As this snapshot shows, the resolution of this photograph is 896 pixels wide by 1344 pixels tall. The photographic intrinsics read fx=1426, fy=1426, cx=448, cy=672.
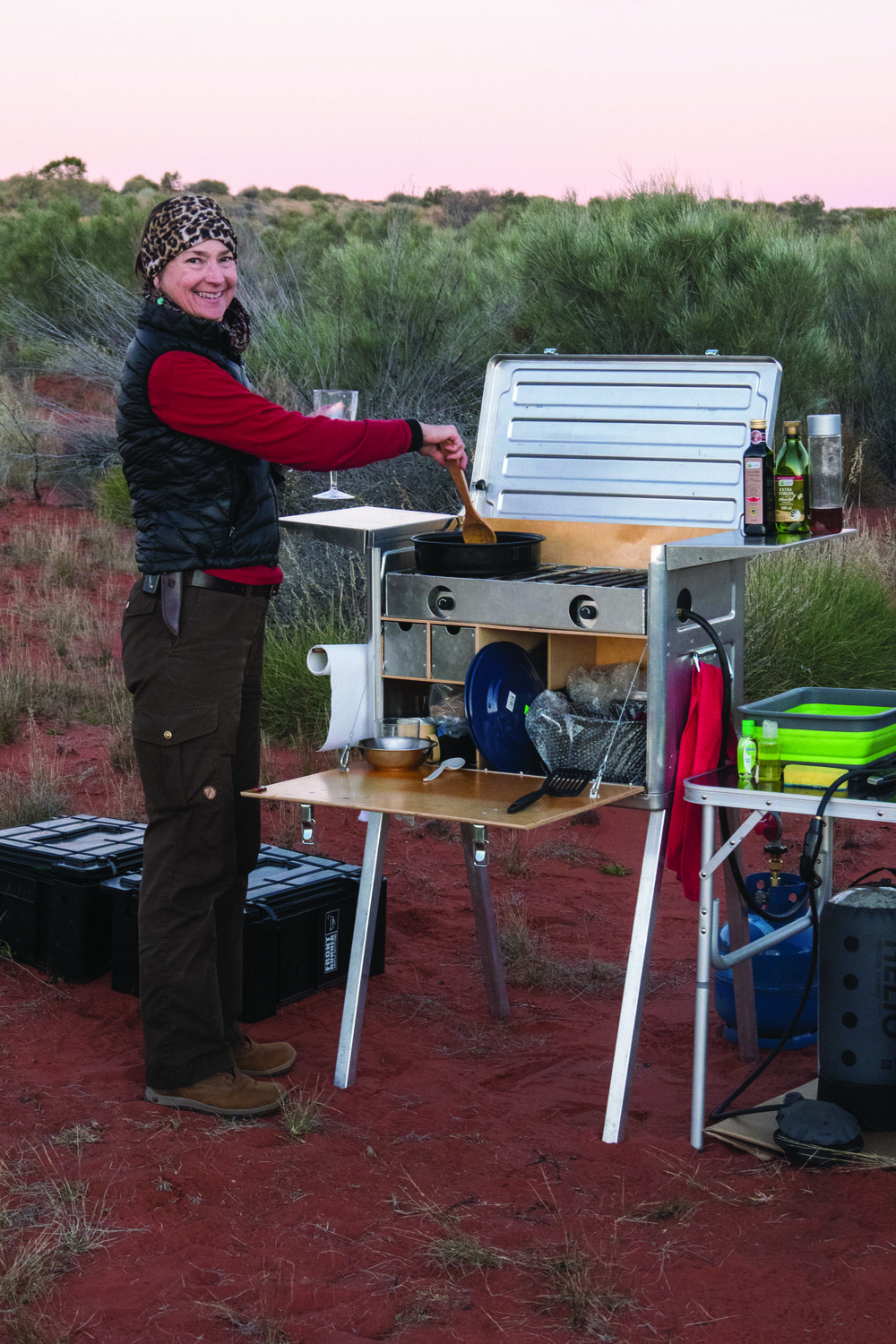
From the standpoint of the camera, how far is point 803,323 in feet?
39.9

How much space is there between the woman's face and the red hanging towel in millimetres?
1445

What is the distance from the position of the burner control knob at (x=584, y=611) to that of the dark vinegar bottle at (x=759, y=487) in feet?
1.41

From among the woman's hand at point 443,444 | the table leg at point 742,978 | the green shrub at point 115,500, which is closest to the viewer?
the woman's hand at point 443,444

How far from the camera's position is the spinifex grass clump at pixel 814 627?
7277mm

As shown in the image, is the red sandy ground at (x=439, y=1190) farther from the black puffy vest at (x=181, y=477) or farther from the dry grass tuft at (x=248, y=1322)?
the black puffy vest at (x=181, y=477)

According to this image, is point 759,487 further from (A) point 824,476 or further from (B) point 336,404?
(B) point 336,404

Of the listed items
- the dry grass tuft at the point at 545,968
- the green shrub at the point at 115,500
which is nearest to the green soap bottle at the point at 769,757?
the dry grass tuft at the point at 545,968

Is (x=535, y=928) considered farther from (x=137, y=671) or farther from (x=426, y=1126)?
(x=137, y=671)

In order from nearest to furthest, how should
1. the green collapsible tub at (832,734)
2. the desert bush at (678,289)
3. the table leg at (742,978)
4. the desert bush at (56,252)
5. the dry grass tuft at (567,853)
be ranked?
the green collapsible tub at (832,734) → the table leg at (742,978) → the dry grass tuft at (567,853) → the desert bush at (678,289) → the desert bush at (56,252)

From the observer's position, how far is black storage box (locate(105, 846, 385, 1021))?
4309 mm

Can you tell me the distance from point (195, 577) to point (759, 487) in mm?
1370

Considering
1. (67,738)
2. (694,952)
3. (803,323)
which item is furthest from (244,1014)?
(803,323)

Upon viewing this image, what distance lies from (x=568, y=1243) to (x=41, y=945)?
241cm

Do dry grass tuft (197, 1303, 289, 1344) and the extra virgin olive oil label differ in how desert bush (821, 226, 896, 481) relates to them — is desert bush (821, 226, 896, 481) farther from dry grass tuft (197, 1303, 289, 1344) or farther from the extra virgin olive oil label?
dry grass tuft (197, 1303, 289, 1344)
